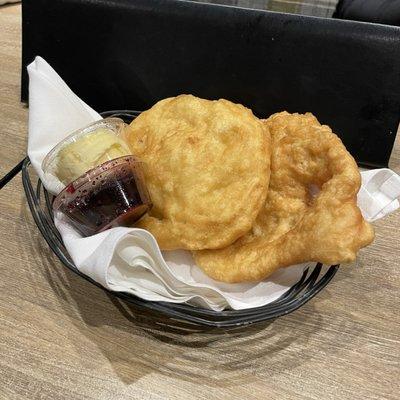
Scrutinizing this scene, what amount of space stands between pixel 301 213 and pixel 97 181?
392 millimetres

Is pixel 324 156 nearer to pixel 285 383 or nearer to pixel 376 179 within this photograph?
pixel 376 179

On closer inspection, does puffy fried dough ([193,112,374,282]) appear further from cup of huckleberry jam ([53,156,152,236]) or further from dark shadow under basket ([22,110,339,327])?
cup of huckleberry jam ([53,156,152,236])

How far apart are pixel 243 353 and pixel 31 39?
1143 millimetres

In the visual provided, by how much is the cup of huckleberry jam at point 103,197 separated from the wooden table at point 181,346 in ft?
0.49

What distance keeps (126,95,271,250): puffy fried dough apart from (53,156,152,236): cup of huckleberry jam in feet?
0.17

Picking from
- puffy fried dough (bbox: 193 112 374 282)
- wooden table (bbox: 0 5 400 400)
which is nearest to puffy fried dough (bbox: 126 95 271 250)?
puffy fried dough (bbox: 193 112 374 282)

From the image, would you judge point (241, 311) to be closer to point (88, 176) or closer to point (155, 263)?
point (155, 263)

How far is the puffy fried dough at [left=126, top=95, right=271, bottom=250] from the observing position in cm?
90

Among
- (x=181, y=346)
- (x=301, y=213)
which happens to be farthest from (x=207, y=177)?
(x=181, y=346)

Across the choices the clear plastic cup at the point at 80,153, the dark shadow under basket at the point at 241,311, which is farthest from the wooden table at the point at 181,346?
the clear plastic cup at the point at 80,153

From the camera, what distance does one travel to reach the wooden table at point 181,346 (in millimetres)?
813

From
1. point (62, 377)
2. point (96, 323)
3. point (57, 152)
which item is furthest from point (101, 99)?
point (62, 377)

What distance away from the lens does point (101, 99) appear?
57.9 inches

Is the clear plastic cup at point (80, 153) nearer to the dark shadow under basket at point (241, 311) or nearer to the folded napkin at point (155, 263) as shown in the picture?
the folded napkin at point (155, 263)
